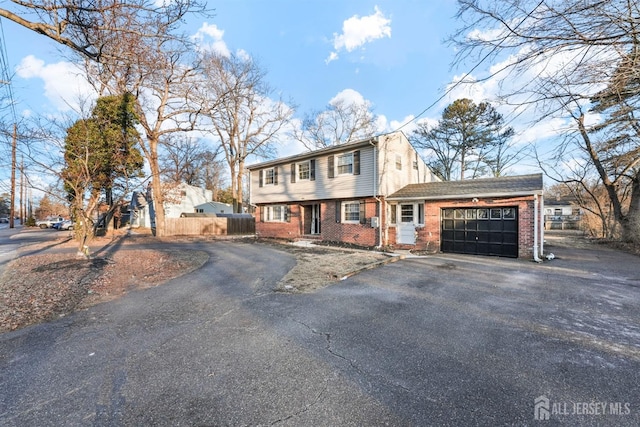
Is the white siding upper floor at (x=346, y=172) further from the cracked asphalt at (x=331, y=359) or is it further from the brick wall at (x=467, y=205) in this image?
the cracked asphalt at (x=331, y=359)

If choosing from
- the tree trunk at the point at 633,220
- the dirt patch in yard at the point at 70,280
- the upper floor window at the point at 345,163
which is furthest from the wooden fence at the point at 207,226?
the tree trunk at the point at 633,220

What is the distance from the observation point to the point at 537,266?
27.7 feet

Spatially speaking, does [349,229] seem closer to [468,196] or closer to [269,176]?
[468,196]

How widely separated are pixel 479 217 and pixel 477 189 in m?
1.14

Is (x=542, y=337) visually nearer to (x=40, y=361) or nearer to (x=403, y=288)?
(x=403, y=288)

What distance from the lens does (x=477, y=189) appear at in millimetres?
11070

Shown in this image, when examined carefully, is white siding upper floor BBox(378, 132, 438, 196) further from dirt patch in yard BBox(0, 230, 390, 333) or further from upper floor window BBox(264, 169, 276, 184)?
upper floor window BBox(264, 169, 276, 184)

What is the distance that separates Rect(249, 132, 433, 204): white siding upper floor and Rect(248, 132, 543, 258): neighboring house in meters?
0.05

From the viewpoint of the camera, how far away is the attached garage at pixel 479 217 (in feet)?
31.8

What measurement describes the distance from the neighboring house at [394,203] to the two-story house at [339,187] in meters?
0.05

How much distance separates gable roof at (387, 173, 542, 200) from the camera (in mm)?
9922

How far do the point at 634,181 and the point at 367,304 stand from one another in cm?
1757

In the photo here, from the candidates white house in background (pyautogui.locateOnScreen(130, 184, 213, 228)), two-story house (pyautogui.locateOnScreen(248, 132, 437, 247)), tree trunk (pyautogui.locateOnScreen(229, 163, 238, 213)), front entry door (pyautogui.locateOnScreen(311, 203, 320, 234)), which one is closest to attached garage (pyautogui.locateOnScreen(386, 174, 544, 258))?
two-story house (pyautogui.locateOnScreen(248, 132, 437, 247))

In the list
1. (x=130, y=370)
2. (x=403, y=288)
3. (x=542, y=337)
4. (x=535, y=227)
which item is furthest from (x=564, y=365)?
(x=535, y=227)
